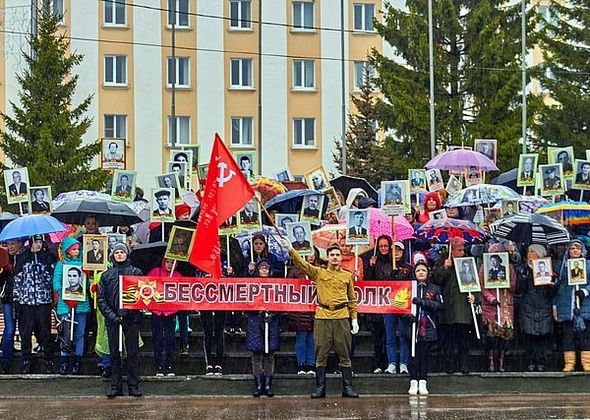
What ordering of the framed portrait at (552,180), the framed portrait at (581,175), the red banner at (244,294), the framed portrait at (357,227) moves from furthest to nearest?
the framed portrait at (581,175), the framed portrait at (552,180), the framed portrait at (357,227), the red banner at (244,294)

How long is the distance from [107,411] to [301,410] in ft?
7.74

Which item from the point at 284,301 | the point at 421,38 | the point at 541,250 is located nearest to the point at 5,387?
the point at 284,301

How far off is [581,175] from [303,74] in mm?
37485

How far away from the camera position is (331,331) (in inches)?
645

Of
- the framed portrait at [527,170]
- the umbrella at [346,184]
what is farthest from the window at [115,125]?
the framed portrait at [527,170]

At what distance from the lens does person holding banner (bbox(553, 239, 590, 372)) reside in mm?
17812

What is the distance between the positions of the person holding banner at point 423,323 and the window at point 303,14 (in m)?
40.5

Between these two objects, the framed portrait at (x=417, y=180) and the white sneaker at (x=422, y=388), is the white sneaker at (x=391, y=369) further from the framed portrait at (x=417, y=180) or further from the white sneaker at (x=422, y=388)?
the framed portrait at (x=417, y=180)

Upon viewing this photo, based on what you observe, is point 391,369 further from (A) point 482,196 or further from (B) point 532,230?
(A) point 482,196

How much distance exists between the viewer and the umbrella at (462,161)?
23031mm

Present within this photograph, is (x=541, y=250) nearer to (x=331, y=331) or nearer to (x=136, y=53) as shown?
(x=331, y=331)

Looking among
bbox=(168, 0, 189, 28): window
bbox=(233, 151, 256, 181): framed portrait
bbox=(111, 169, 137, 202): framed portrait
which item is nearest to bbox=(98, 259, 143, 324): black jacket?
bbox=(111, 169, 137, 202): framed portrait

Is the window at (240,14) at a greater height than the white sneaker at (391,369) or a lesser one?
greater

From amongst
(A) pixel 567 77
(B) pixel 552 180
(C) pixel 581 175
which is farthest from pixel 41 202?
(A) pixel 567 77
